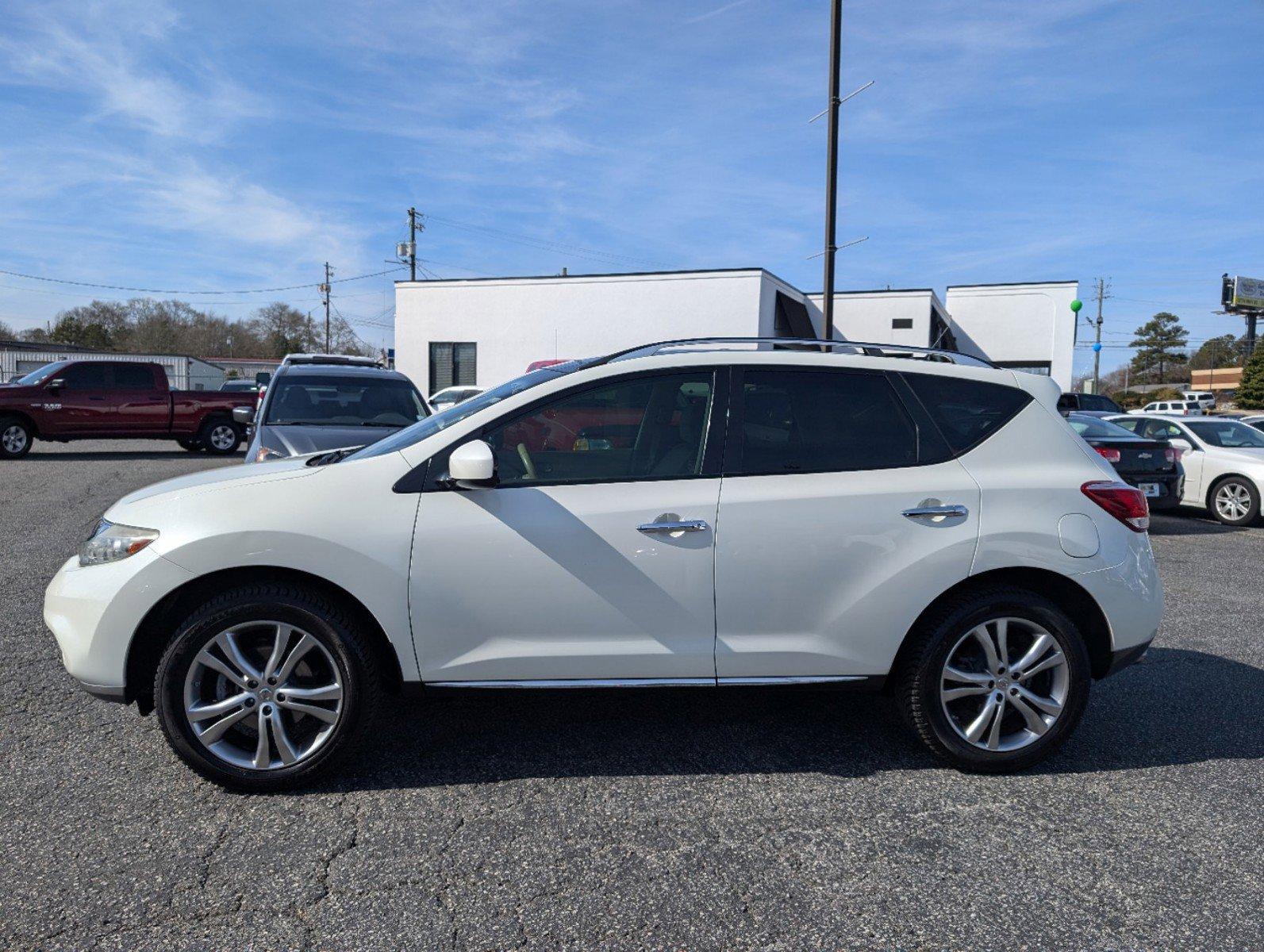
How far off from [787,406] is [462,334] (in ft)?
92.0

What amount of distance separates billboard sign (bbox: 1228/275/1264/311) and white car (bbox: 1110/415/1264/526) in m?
73.4

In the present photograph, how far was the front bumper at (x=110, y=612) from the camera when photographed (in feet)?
11.3

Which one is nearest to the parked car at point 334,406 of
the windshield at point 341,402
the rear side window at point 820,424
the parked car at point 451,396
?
the windshield at point 341,402

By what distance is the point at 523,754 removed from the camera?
392cm

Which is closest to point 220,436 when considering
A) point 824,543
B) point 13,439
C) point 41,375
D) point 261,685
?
point 41,375

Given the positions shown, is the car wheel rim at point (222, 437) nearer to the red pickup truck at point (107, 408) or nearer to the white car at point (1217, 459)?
the red pickup truck at point (107, 408)

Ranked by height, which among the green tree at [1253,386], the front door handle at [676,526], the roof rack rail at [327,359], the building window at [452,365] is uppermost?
the green tree at [1253,386]

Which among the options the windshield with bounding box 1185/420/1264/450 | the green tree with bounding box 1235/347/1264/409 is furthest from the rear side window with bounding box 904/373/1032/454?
the green tree with bounding box 1235/347/1264/409

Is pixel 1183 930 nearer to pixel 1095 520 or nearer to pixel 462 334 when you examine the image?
pixel 1095 520

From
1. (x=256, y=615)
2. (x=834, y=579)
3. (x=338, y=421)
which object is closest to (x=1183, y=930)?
(x=834, y=579)

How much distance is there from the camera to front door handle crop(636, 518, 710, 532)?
3592mm

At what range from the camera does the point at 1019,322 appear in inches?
1459

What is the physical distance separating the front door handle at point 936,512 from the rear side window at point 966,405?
0.28m

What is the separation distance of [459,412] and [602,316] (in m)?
25.5
